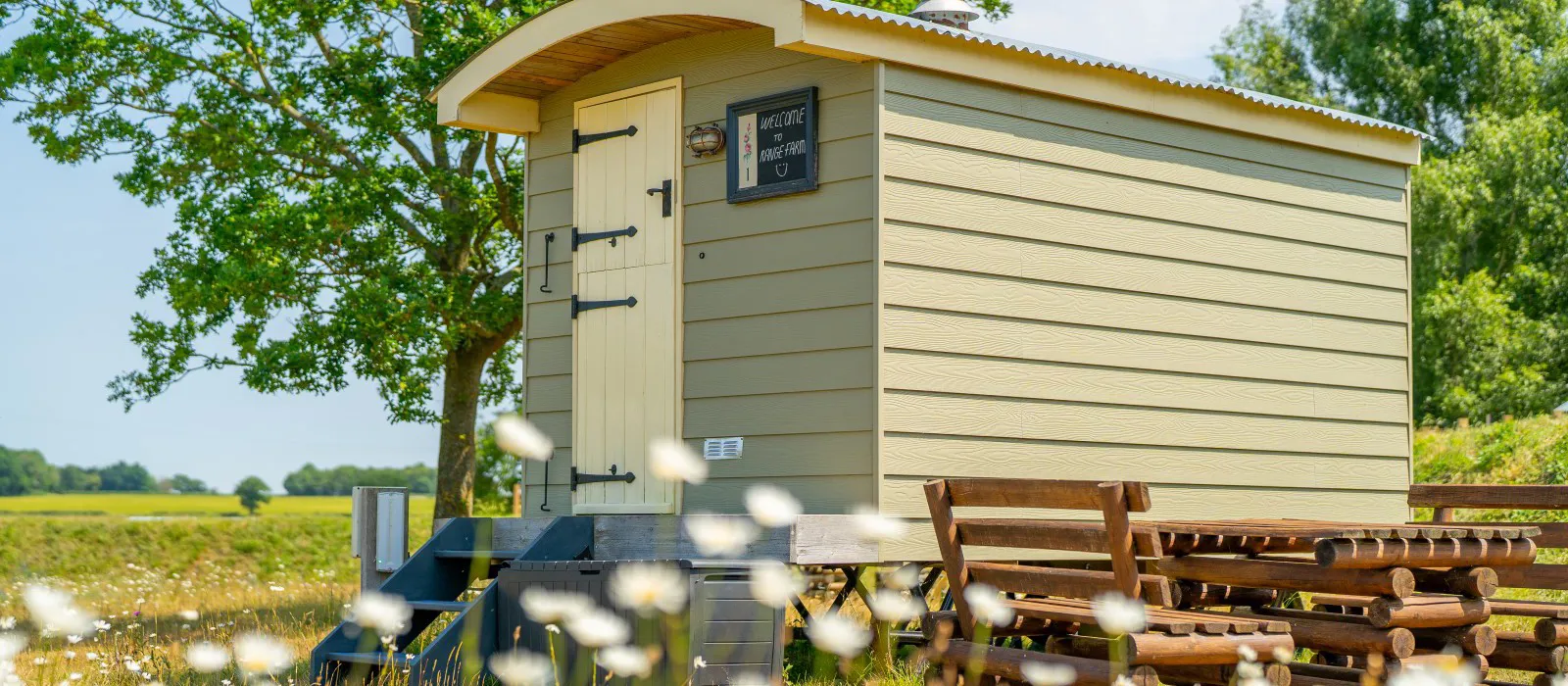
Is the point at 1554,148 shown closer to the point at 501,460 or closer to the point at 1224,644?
the point at 501,460

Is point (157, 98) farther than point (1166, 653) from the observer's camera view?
Yes

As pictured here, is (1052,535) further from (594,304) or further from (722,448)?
(594,304)

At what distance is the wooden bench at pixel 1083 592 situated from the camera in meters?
5.07

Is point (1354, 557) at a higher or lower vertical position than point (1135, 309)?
lower

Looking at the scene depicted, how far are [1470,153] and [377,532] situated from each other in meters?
20.9

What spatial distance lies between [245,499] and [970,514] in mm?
24427

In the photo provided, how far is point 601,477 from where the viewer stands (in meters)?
7.73

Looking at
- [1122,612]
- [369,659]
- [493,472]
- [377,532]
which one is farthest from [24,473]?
[1122,612]

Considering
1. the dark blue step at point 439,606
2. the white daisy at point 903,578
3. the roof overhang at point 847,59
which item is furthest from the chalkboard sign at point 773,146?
the dark blue step at point 439,606

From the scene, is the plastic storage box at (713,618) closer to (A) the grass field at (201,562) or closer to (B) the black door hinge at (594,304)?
(A) the grass field at (201,562)

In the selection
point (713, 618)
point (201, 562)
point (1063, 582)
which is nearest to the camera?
point (1063, 582)

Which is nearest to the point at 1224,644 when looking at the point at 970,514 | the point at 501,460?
the point at 970,514

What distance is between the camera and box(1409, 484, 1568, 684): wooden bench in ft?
19.9

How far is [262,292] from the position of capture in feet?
41.5
